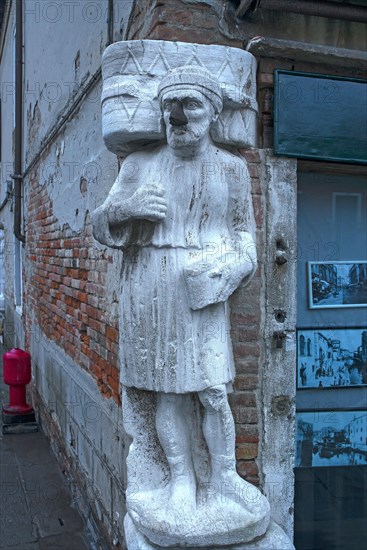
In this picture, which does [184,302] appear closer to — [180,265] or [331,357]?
[180,265]

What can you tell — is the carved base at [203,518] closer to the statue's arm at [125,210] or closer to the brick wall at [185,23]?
the statue's arm at [125,210]

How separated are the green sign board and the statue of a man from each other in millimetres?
588

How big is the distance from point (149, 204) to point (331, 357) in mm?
1750

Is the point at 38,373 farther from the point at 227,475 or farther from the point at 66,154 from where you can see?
the point at 227,475

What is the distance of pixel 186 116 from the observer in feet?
7.20

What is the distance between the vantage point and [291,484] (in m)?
2.83

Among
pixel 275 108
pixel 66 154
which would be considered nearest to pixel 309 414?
pixel 275 108

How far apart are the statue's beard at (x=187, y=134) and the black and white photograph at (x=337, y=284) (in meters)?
1.40

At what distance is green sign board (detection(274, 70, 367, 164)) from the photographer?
9.23 feet

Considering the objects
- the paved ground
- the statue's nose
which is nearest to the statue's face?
the statue's nose

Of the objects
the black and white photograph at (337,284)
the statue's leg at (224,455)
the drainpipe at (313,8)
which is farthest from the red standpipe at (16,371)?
the drainpipe at (313,8)

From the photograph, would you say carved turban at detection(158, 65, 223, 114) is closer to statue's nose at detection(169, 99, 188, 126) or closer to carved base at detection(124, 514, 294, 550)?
statue's nose at detection(169, 99, 188, 126)

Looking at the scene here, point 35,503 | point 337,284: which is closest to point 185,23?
point 337,284

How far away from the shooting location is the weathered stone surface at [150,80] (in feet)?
7.66
